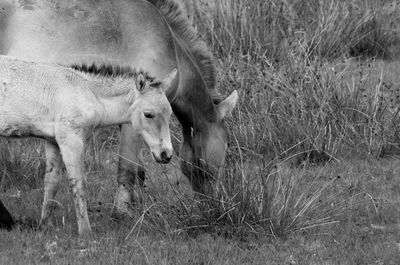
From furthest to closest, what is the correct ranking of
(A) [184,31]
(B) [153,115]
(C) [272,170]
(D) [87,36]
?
1. (C) [272,170]
2. (A) [184,31]
3. (D) [87,36]
4. (B) [153,115]

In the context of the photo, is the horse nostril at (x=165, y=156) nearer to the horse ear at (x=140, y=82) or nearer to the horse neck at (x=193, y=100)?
the horse ear at (x=140, y=82)

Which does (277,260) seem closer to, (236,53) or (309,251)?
Result: (309,251)

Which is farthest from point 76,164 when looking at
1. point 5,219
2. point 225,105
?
point 225,105

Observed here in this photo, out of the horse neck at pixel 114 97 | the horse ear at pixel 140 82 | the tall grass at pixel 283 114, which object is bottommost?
the tall grass at pixel 283 114

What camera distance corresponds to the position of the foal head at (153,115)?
7.21 m

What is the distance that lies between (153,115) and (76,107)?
2.08 ft

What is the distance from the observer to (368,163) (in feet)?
32.9

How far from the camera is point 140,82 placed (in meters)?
7.27

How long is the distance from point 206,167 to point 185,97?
0.72m

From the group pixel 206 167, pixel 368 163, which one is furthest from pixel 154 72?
pixel 368 163

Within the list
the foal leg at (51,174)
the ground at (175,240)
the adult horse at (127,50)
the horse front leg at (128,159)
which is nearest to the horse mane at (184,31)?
the adult horse at (127,50)

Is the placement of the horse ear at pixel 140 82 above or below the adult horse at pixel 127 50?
above

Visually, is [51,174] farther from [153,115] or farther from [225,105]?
[225,105]

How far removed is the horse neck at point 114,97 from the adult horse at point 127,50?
83 centimetres
